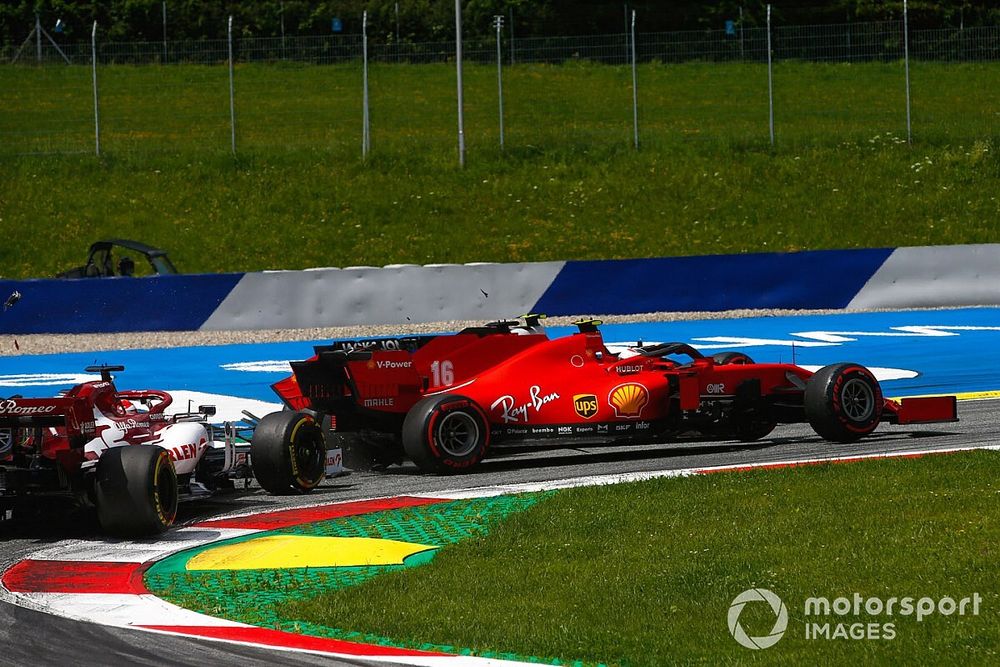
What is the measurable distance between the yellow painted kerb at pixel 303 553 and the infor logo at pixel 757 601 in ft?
7.44

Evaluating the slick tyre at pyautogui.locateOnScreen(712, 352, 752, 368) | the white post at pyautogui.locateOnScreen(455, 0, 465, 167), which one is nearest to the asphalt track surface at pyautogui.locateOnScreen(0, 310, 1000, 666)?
the slick tyre at pyautogui.locateOnScreen(712, 352, 752, 368)

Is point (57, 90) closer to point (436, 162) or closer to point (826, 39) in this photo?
Result: point (436, 162)

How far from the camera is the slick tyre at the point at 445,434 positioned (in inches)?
463

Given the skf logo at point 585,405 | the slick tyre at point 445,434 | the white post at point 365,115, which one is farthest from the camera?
the white post at point 365,115

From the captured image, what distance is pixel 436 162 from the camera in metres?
30.2

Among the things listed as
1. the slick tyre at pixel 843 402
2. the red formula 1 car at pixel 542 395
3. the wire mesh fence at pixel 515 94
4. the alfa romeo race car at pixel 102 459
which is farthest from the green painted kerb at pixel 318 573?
the wire mesh fence at pixel 515 94

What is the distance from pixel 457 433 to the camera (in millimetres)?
11953

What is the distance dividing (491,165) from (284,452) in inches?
767

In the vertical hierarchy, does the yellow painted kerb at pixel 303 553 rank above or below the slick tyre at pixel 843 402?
below

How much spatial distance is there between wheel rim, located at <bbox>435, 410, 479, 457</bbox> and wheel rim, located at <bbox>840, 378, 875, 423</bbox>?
3141 mm

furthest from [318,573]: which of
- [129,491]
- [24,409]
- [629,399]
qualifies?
[629,399]

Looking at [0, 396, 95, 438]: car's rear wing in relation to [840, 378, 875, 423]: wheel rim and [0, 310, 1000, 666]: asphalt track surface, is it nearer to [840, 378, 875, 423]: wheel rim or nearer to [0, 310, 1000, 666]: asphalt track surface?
[0, 310, 1000, 666]: asphalt track surface

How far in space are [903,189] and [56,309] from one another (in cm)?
1575

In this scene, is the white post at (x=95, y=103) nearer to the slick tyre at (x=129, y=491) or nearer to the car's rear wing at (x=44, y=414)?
the car's rear wing at (x=44, y=414)
